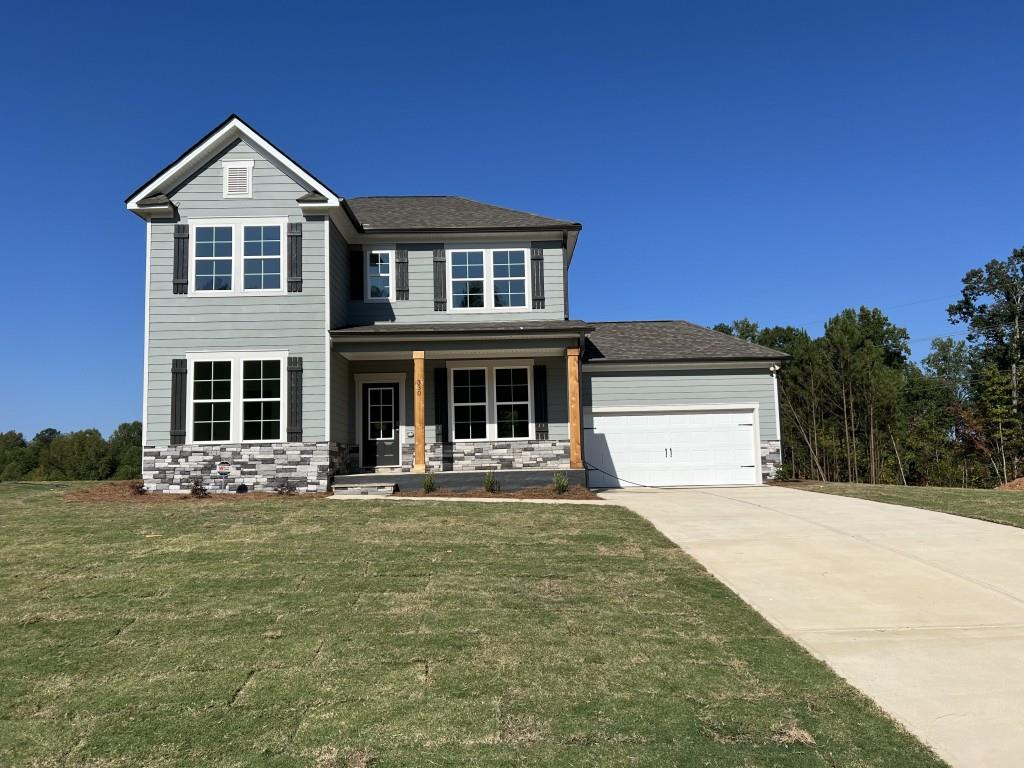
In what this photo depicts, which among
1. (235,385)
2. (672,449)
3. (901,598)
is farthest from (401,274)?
(901,598)

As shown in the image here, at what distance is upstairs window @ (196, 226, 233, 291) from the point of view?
1508 cm

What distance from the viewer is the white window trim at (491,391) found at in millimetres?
16938

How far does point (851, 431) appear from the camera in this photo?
25.9 m

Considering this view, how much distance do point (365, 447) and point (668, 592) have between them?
37.5 feet

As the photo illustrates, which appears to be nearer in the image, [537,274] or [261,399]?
[261,399]

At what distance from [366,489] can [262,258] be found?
5.49 m

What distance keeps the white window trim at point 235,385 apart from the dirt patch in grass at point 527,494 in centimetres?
326

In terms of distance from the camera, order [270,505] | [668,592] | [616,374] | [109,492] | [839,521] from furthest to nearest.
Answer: [616,374] → [109,492] → [270,505] → [839,521] → [668,592]

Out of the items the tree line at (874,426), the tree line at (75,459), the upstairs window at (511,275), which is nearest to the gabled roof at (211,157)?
the upstairs window at (511,275)

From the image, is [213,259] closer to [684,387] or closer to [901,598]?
[684,387]

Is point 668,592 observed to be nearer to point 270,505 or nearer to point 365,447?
point 270,505

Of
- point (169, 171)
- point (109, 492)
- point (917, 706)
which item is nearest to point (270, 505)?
point (109, 492)

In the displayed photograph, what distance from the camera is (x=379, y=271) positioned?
17.1 m

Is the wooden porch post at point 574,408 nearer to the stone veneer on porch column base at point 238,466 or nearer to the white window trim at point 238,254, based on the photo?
the stone veneer on porch column base at point 238,466
